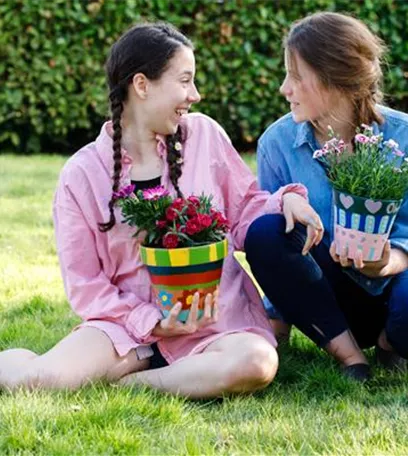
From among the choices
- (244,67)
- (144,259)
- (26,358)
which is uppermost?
(144,259)

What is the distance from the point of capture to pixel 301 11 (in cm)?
790

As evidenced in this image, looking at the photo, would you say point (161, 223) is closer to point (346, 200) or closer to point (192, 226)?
point (192, 226)

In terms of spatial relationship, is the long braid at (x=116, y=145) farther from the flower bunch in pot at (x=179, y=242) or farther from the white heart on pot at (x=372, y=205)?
the white heart on pot at (x=372, y=205)

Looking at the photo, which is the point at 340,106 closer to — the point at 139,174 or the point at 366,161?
the point at 366,161

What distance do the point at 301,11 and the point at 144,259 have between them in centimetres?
529

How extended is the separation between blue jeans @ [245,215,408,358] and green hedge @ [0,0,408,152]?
15.4 ft

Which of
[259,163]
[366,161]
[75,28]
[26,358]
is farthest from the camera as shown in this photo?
[75,28]

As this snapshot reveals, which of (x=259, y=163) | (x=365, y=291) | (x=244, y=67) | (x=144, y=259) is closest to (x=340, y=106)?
(x=259, y=163)

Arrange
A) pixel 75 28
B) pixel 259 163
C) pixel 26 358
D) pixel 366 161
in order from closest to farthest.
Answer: pixel 366 161, pixel 26 358, pixel 259 163, pixel 75 28

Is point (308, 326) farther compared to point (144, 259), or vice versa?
point (308, 326)

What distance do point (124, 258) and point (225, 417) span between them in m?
0.66

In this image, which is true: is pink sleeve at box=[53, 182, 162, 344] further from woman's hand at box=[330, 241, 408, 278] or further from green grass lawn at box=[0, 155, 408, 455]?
woman's hand at box=[330, 241, 408, 278]

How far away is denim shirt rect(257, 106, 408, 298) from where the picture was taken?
3.28 metres

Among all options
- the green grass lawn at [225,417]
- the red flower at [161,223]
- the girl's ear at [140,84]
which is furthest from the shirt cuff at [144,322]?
the girl's ear at [140,84]
